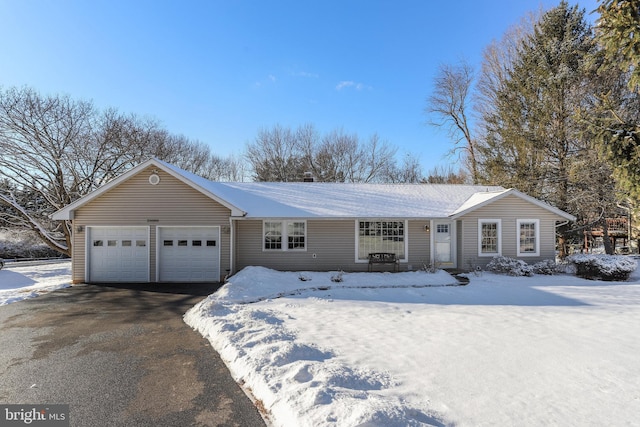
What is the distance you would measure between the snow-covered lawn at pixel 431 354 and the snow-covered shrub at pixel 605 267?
289 cm

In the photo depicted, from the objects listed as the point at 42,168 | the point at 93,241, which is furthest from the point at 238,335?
the point at 42,168

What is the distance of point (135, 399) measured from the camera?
13.1 feet

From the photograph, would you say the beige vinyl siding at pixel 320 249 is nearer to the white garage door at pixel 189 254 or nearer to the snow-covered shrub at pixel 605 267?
the white garage door at pixel 189 254

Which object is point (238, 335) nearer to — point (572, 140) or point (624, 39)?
point (624, 39)

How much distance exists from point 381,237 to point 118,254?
406 inches

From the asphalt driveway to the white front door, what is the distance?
1032cm

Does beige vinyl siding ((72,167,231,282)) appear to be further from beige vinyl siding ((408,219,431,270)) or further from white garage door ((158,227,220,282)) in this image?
beige vinyl siding ((408,219,431,270))

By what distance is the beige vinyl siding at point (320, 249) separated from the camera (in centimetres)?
1347

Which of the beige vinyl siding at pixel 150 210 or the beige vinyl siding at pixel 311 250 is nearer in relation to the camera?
the beige vinyl siding at pixel 150 210

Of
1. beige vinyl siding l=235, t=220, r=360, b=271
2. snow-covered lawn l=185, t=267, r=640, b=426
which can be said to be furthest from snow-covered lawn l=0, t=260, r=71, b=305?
snow-covered lawn l=185, t=267, r=640, b=426

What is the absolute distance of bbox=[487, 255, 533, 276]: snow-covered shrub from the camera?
13.0m

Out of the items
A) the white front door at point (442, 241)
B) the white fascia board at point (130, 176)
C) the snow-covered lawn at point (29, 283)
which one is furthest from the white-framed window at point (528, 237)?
the snow-covered lawn at point (29, 283)

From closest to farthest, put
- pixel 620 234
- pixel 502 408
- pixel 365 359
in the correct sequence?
pixel 502 408 < pixel 365 359 < pixel 620 234

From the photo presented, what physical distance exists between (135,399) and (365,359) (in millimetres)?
3117
